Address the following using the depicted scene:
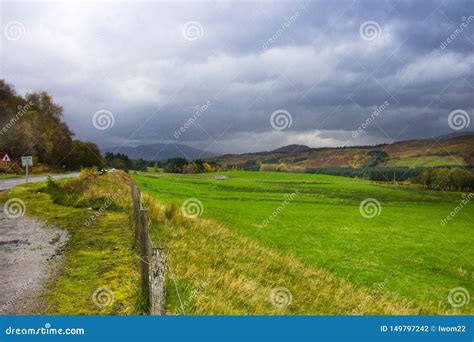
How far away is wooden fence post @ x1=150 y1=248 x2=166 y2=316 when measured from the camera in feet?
21.1

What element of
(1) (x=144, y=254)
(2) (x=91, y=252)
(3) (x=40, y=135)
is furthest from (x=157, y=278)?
(3) (x=40, y=135)

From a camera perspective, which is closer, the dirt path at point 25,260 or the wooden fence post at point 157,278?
the wooden fence post at point 157,278

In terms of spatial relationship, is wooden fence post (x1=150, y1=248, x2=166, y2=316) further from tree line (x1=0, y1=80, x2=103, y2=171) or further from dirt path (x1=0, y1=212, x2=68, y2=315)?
tree line (x1=0, y1=80, x2=103, y2=171)

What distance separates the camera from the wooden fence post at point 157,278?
21.1 ft

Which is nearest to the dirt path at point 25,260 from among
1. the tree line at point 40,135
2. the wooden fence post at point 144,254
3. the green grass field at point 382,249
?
the wooden fence post at point 144,254

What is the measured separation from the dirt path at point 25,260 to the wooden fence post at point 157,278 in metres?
3.21

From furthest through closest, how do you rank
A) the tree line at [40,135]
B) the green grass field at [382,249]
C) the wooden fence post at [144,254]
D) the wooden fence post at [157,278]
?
1. the tree line at [40,135]
2. the green grass field at [382,249]
3. the wooden fence post at [144,254]
4. the wooden fence post at [157,278]

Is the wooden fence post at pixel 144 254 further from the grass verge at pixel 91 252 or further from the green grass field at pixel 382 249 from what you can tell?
the green grass field at pixel 382 249

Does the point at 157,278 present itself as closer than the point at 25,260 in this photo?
Yes

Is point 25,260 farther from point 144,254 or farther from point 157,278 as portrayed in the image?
point 157,278

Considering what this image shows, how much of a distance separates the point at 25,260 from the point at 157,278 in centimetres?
673

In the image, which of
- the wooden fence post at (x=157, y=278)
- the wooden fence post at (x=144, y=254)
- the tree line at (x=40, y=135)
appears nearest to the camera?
the wooden fence post at (x=157, y=278)

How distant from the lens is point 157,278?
6508mm

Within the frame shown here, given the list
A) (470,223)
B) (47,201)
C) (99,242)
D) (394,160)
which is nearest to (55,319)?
(99,242)
